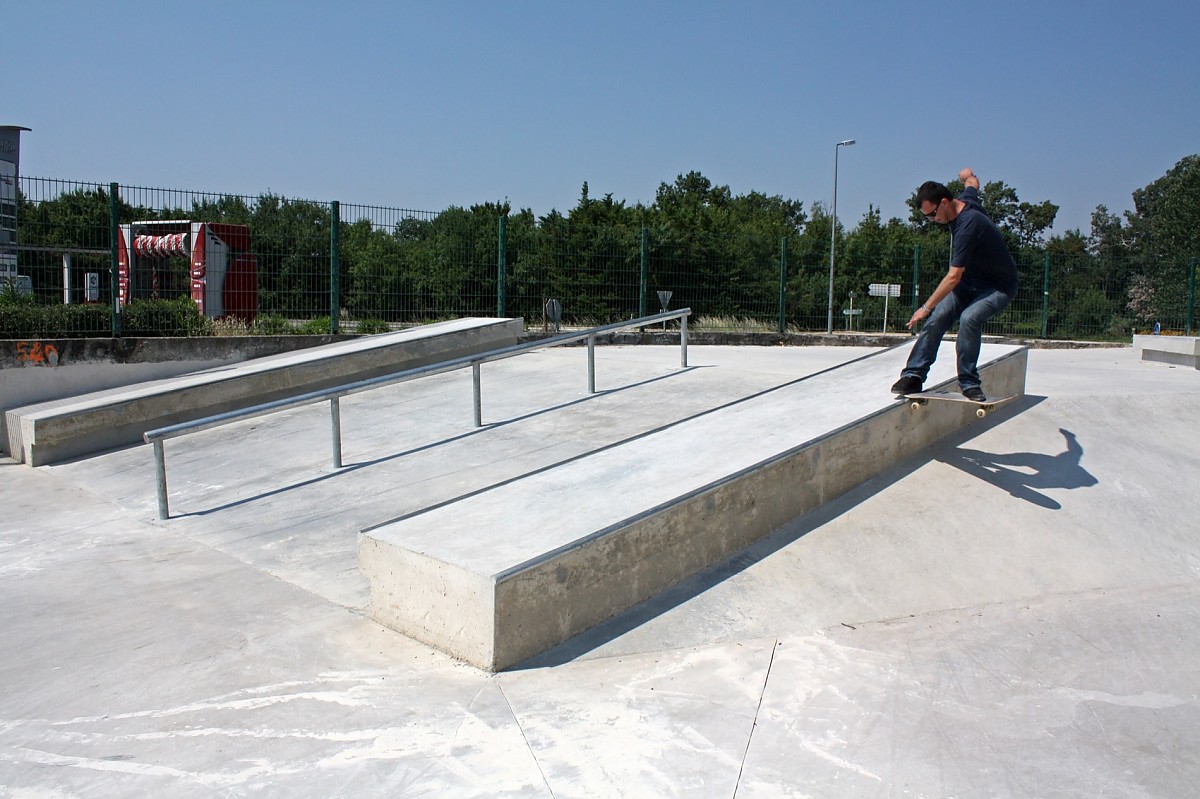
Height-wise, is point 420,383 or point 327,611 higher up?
point 420,383

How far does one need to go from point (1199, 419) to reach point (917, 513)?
3.86 meters

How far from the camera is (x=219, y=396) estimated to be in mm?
8305

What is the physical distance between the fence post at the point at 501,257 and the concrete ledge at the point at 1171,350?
940 centimetres

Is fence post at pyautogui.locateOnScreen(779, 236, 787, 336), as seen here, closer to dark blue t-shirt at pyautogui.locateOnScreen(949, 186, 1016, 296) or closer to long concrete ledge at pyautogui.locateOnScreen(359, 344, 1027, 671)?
long concrete ledge at pyautogui.locateOnScreen(359, 344, 1027, 671)

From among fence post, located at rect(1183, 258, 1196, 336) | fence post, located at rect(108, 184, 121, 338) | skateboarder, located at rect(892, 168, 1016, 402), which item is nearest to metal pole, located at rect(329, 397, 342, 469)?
skateboarder, located at rect(892, 168, 1016, 402)

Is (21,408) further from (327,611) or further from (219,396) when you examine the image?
(327,611)

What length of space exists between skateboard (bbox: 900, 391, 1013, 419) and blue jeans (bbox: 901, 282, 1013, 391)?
122 mm

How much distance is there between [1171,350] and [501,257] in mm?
9569

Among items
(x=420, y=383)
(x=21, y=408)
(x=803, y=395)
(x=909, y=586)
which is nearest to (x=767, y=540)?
(x=909, y=586)

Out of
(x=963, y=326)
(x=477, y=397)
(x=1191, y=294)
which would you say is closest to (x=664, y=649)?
(x=963, y=326)

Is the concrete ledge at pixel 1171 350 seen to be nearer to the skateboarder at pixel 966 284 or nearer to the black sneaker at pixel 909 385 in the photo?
the skateboarder at pixel 966 284

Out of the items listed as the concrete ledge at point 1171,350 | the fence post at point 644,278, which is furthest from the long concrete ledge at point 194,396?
the concrete ledge at point 1171,350

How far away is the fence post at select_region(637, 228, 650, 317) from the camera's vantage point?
14.1 meters

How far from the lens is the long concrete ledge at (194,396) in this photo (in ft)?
25.2
